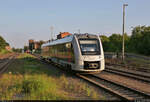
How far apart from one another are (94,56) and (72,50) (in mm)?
1800

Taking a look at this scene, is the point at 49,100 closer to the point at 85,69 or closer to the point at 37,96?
the point at 37,96

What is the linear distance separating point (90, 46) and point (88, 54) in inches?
29.3

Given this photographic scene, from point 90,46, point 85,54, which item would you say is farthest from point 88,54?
point 90,46

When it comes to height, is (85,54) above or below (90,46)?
below

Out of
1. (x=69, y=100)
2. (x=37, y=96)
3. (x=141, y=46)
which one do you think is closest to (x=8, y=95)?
(x=37, y=96)

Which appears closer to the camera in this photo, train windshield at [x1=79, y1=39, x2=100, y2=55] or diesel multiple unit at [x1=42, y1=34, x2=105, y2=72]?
diesel multiple unit at [x1=42, y1=34, x2=105, y2=72]

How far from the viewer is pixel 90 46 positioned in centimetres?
1266

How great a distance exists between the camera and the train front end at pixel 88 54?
39.4ft

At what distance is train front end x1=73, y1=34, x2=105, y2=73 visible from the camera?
1202 cm

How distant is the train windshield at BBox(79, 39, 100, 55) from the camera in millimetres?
12336

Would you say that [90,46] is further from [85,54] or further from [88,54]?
[85,54]

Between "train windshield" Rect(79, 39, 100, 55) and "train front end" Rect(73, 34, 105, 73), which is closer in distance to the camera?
"train front end" Rect(73, 34, 105, 73)

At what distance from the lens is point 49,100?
20.7ft

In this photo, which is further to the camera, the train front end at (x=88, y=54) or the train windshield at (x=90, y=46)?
the train windshield at (x=90, y=46)
